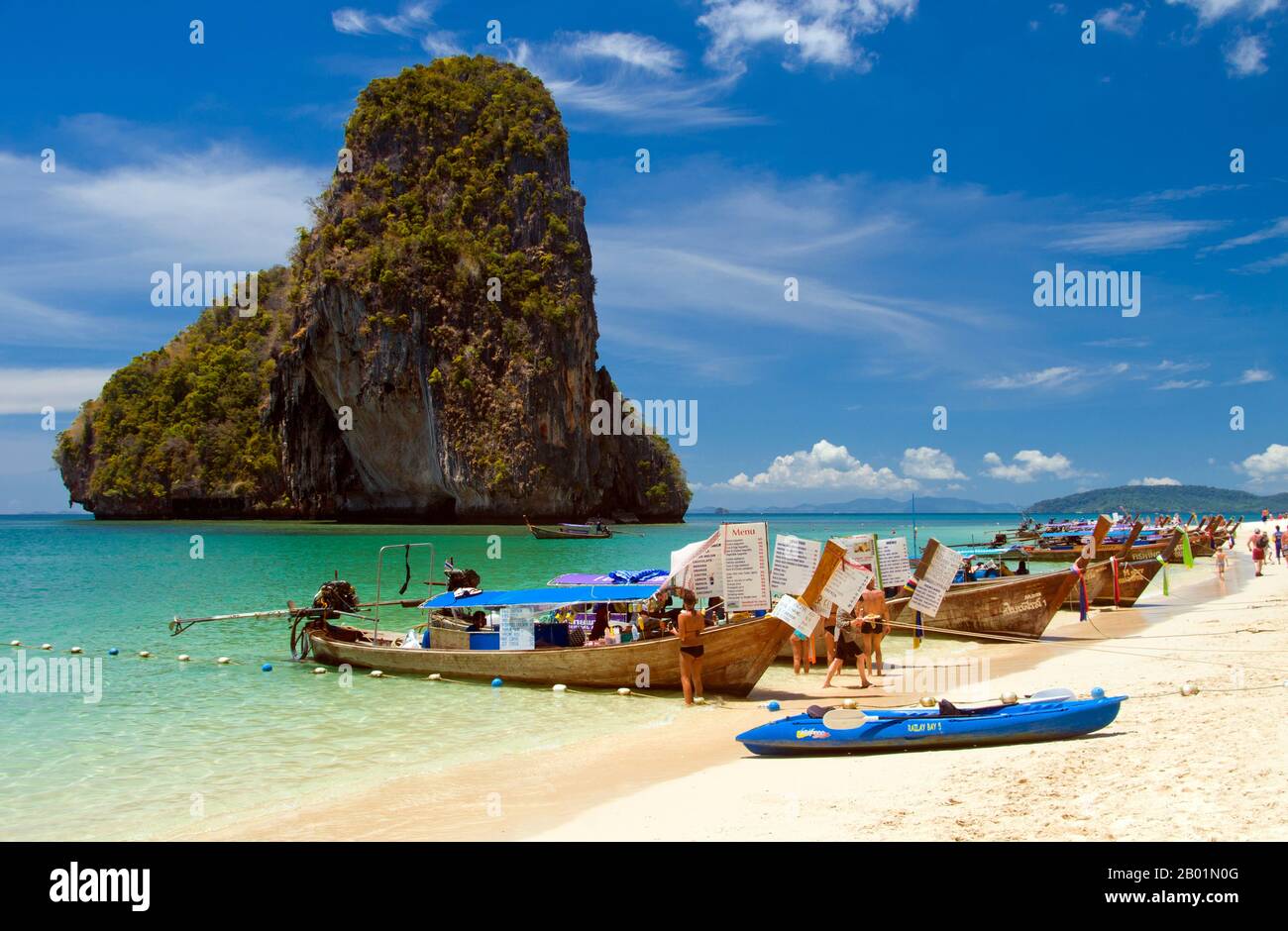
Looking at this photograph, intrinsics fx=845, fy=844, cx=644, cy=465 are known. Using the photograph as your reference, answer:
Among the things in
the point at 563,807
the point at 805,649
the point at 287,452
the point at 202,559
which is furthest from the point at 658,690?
the point at 287,452

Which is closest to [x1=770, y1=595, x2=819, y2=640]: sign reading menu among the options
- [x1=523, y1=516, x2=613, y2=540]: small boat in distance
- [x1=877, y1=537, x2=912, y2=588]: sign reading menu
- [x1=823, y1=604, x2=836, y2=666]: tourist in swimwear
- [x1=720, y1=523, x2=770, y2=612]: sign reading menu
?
[x1=720, y1=523, x2=770, y2=612]: sign reading menu

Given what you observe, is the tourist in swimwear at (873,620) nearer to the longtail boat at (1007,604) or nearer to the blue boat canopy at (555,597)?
the blue boat canopy at (555,597)

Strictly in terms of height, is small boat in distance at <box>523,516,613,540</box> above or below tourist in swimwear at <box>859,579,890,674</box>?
below

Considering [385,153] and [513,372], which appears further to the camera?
[385,153]

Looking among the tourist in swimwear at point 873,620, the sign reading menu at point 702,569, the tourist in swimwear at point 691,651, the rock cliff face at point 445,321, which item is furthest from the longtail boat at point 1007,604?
the rock cliff face at point 445,321

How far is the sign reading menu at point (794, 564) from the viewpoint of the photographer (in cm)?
1156

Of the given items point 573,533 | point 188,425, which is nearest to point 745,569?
point 573,533

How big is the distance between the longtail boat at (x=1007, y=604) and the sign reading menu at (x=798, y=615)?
260 inches

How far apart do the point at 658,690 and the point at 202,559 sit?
33903 millimetres

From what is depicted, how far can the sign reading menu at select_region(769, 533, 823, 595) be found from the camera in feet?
37.9

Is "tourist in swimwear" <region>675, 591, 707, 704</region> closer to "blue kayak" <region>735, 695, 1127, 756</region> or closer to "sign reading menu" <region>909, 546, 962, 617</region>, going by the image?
"blue kayak" <region>735, 695, 1127, 756</region>

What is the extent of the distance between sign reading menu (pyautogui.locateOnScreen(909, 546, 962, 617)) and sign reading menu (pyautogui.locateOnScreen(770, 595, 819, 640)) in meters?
3.44
